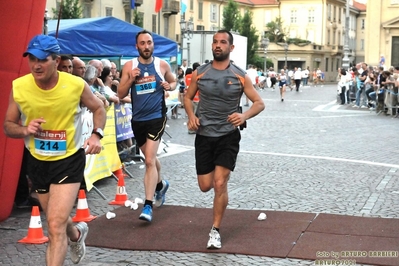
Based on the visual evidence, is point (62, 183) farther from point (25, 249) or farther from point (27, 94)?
point (25, 249)

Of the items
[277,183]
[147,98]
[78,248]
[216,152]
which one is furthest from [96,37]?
[78,248]

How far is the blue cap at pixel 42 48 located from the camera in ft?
16.5

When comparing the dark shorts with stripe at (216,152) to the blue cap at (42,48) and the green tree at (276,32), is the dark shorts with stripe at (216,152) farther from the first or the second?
the green tree at (276,32)

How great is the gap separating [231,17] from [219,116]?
7421 centimetres

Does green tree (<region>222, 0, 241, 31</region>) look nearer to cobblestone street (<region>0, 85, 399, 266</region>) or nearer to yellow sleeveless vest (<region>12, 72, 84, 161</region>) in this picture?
cobblestone street (<region>0, 85, 399, 266</region>)

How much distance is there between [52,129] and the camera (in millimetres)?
5234

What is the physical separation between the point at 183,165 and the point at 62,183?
277 inches

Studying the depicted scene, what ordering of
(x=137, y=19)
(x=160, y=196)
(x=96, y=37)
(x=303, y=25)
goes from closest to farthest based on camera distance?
1. (x=160, y=196)
2. (x=96, y=37)
3. (x=137, y=19)
4. (x=303, y=25)

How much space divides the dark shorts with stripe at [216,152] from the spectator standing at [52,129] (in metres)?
1.61

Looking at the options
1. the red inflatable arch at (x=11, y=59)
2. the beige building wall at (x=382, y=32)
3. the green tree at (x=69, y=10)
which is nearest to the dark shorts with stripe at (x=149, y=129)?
the red inflatable arch at (x=11, y=59)

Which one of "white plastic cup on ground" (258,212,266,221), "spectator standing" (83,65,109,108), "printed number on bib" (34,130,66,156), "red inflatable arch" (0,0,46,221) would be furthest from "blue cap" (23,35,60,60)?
"spectator standing" (83,65,109,108)

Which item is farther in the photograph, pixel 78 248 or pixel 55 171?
pixel 78 248

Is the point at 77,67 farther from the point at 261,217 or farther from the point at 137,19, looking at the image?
the point at 137,19

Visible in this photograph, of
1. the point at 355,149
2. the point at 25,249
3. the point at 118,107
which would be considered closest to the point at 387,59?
the point at 355,149
